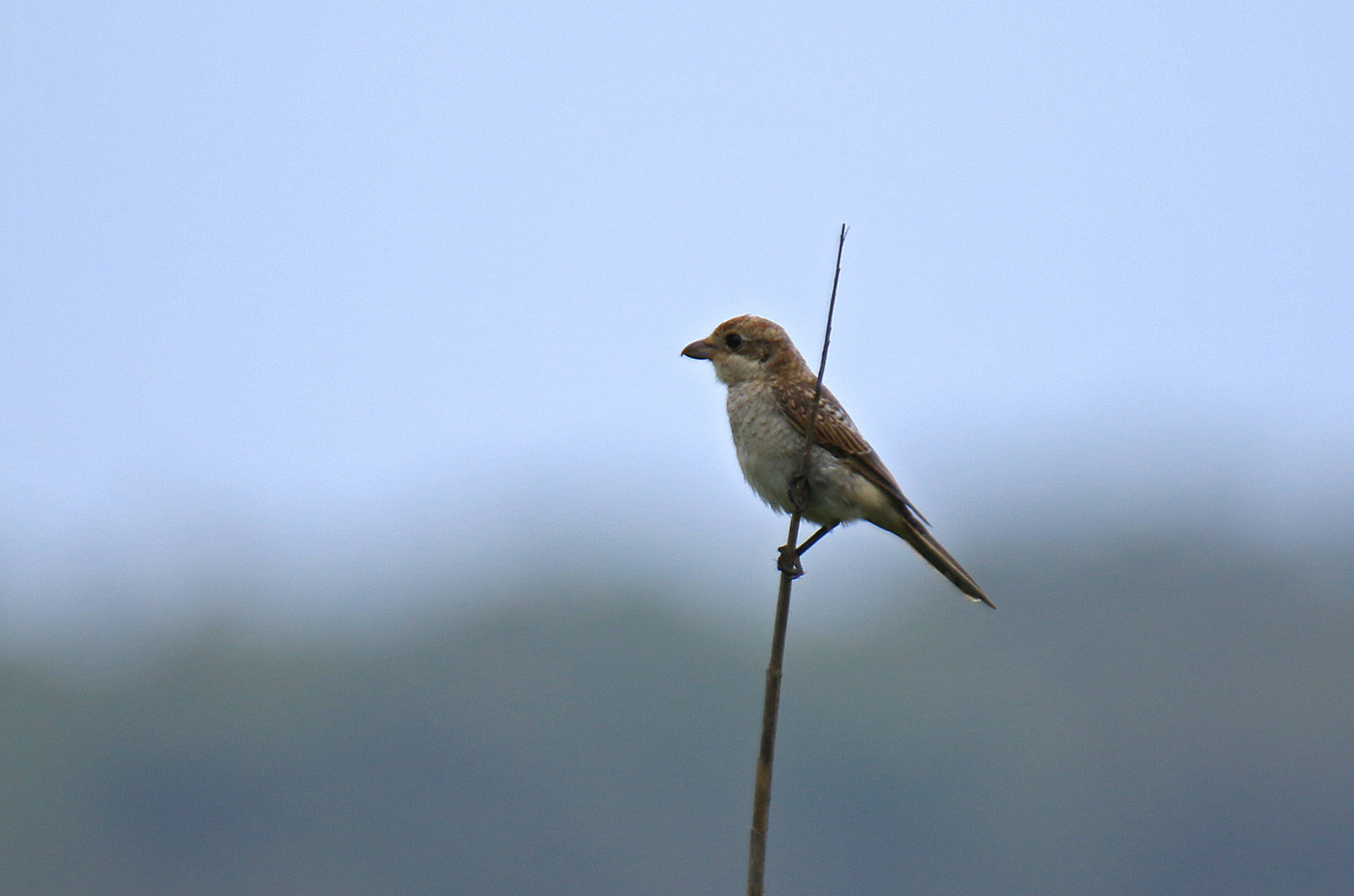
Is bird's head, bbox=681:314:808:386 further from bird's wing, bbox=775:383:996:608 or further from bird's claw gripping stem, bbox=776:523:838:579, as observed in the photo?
bird's claw gripping stem, bbox=776:523:838:579

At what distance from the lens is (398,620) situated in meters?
143

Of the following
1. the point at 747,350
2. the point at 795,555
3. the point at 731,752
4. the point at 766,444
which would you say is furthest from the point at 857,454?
the point at 731,752

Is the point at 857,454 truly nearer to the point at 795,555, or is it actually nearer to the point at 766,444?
the point at 766,444

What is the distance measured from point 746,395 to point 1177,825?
9402 cm

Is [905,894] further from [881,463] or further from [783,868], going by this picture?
[881,463]

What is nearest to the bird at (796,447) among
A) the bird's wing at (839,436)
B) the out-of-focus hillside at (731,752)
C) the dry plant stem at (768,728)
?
the bird's wing at (839,436)

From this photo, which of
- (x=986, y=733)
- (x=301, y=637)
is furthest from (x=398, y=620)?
(x=986, y=733)

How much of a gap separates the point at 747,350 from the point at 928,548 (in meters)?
1.47

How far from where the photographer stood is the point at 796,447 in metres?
6.64

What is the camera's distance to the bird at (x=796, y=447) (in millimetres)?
6414

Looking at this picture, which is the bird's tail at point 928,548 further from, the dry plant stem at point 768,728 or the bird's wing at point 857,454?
the dry plant stem at point 768,728

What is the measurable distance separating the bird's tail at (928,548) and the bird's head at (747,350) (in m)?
0.97

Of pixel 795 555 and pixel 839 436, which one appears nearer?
pixel 795 555

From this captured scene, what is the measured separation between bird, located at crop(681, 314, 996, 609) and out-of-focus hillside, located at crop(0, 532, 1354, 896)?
7969cm
